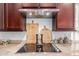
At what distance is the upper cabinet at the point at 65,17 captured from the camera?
10.2 ft

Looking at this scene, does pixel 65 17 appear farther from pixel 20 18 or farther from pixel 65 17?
pixel 20 18

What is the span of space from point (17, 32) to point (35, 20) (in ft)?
1.31

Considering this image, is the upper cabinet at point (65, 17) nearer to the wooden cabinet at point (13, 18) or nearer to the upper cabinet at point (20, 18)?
the upper cabinet at point (20, 18)

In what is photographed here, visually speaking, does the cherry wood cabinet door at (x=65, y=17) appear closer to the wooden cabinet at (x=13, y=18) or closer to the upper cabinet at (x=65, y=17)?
the upper cabinet at (x=65, y=17)

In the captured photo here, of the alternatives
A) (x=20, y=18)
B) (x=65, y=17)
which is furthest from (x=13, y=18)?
(x=65, y=17)

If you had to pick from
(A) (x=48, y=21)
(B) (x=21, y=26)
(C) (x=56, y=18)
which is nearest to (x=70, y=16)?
(C) (x=56, y=18)

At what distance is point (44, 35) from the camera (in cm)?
343

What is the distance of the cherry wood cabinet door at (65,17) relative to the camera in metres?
3.12

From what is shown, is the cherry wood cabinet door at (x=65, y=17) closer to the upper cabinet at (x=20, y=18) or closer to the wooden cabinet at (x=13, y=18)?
the upper cabinet at (x=20, y=18)

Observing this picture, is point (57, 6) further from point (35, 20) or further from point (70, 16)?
point (35, 20)

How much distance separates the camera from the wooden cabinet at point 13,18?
3117 mm

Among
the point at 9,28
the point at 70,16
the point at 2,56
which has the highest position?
the point at 70,16

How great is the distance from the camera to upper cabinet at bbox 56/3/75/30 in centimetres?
312

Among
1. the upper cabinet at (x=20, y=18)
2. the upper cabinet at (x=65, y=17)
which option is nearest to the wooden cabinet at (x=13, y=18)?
the upper cabinet at (x=20, y=18)
